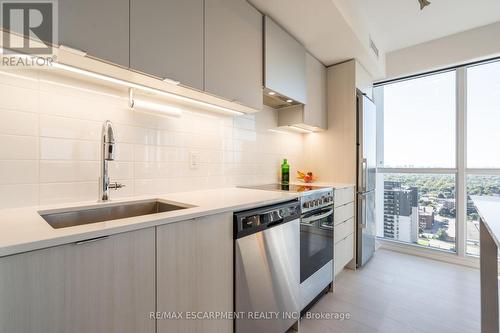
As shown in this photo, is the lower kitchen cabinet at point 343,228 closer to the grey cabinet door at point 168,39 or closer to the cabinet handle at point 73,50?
the grey cabinet door at point 168,39

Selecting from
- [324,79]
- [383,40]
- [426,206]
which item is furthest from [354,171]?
[383,40]

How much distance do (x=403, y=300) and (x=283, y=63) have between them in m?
2.27

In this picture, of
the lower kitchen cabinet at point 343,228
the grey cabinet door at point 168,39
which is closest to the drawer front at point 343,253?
the lower kitchen cabinet at point 343,228

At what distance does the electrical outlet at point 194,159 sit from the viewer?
1.69 metres

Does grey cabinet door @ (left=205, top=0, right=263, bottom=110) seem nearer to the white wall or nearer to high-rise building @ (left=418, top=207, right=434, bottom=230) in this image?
the white wall

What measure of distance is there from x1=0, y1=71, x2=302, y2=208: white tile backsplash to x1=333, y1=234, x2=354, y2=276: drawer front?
1183 mm

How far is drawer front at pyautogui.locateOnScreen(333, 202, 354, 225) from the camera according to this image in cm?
212

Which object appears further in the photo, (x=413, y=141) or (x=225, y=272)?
(x=413, y=141)

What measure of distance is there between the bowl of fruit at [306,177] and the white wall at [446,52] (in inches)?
71.9

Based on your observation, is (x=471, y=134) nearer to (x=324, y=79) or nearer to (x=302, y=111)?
(x=324, y=79)

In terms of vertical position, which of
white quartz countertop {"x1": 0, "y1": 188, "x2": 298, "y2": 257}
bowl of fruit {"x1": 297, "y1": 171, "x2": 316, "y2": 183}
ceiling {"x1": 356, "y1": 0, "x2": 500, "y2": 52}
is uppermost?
ceiling {"x1": 356, "y1": 0, "x2": 500, "y2": 52}

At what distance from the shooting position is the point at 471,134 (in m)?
2.71

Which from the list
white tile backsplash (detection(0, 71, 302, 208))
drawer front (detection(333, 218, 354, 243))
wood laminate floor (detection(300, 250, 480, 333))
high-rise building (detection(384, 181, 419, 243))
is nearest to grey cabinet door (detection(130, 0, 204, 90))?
white tile backsplash (detection(0, 71, 302, 208))

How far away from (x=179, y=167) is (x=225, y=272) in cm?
82
